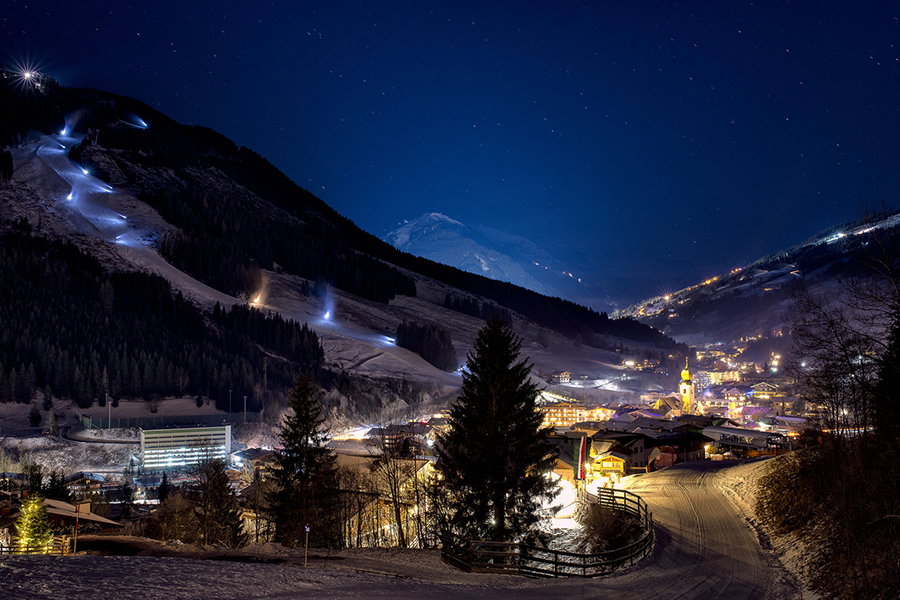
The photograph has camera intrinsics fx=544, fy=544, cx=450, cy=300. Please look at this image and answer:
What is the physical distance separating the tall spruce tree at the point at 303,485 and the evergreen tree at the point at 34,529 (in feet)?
24.6

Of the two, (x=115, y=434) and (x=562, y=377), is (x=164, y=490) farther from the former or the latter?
(x=562, y=377)

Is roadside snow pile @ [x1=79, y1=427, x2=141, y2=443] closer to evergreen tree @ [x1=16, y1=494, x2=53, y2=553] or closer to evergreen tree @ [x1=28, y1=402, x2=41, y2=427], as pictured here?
evergreen tree @ [x1=28, y1=402, x2=41, y2=427]

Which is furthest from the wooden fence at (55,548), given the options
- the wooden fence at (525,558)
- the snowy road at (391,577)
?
the wooden fence at (525,558)

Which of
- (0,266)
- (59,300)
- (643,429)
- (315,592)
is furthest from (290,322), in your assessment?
(315,592)

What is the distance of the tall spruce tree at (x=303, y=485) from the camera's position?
21.1 meters

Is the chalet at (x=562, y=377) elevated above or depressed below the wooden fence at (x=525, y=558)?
above

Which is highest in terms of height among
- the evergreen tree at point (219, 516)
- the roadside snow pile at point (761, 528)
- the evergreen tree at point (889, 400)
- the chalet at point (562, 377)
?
the chalet at point (562, 377)

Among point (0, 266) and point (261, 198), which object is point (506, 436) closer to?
point (0, 266)

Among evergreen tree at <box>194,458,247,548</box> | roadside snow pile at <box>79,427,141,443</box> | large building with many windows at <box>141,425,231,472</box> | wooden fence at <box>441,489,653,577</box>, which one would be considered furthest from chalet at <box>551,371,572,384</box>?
wooden fence at <box>441,489,653,577</box>

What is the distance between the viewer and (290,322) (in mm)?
96688

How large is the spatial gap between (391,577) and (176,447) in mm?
53574

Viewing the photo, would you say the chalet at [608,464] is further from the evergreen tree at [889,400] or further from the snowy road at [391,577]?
the evergreen tree at [889,400]

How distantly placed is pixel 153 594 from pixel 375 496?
19078 mm

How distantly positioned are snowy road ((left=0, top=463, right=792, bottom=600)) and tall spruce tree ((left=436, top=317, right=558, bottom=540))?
83.8 inches
